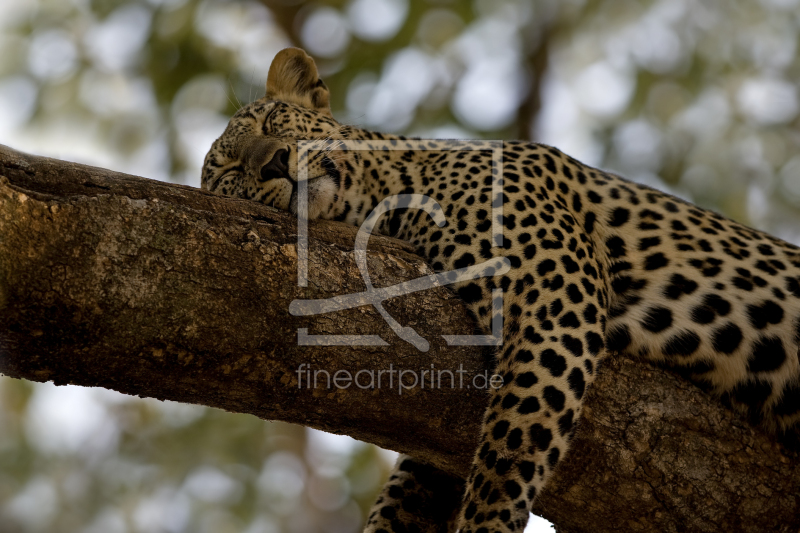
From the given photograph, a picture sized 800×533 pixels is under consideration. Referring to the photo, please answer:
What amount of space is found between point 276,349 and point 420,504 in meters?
2.47

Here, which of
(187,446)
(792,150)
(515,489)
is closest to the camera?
(515,489)

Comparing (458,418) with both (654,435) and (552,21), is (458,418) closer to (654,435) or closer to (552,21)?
(654,435)

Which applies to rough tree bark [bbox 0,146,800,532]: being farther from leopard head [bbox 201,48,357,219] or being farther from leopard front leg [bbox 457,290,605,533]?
leopard head [bbox 201,48,357,219]

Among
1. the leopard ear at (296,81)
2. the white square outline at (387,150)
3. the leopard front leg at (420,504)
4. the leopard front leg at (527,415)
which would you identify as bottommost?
the leopard front leg at (420,504)

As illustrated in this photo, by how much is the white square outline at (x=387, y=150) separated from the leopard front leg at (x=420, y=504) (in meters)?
1.77

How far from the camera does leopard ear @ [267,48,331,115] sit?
24.5ft

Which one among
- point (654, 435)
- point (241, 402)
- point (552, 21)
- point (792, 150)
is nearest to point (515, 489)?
point (654, 435)

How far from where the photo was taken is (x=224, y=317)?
4.40 meters

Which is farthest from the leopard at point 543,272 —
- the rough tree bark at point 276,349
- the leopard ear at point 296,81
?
the leopard ear at point 296,81

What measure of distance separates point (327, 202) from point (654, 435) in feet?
8.92

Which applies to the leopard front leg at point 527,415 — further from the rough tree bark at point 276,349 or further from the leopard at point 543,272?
the rough tree bark at point 276,349

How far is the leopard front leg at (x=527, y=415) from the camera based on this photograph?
478 cm

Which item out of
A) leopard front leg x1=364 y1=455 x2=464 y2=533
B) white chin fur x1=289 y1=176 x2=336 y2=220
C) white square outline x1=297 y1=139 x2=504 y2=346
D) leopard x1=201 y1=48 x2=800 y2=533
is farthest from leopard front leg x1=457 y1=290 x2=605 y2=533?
white chin fur x1=289 y1=176 x2=336 y2=220

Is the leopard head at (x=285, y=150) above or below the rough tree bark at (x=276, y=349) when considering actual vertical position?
above
